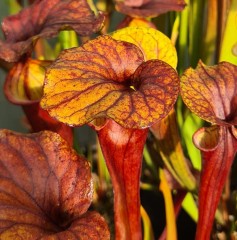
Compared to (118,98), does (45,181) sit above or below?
below

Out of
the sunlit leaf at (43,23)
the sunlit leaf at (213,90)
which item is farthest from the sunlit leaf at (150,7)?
the sunlit leaf at (213,90)

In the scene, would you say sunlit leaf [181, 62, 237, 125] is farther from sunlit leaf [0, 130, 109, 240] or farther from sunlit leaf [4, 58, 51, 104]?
sunlit leaf [4, 58, 51, 104]

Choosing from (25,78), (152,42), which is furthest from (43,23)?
(152,42)

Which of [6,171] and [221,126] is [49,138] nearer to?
[6,171]

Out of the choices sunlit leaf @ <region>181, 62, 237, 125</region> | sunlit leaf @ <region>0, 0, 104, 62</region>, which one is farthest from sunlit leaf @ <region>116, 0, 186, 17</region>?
sunlit leaf @ <region>181, 62, 237, 125</region>

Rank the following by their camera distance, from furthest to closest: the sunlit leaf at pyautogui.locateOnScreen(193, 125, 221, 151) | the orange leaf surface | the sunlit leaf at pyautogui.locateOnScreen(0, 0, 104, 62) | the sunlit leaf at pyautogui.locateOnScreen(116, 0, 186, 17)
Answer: the sunlit leaf at pyautogui.locateOnScreen(116, 0, 186, 17) → the sunlit leaf at pyautogui.locateOnScreen(0, 0, 104, 62) → the sunlit leaf at pyautogui.locateOnScreen(193, 125, 221, 151) → the orange leaf surface

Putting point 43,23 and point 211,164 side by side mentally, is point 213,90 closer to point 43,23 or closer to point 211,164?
point 211,164
